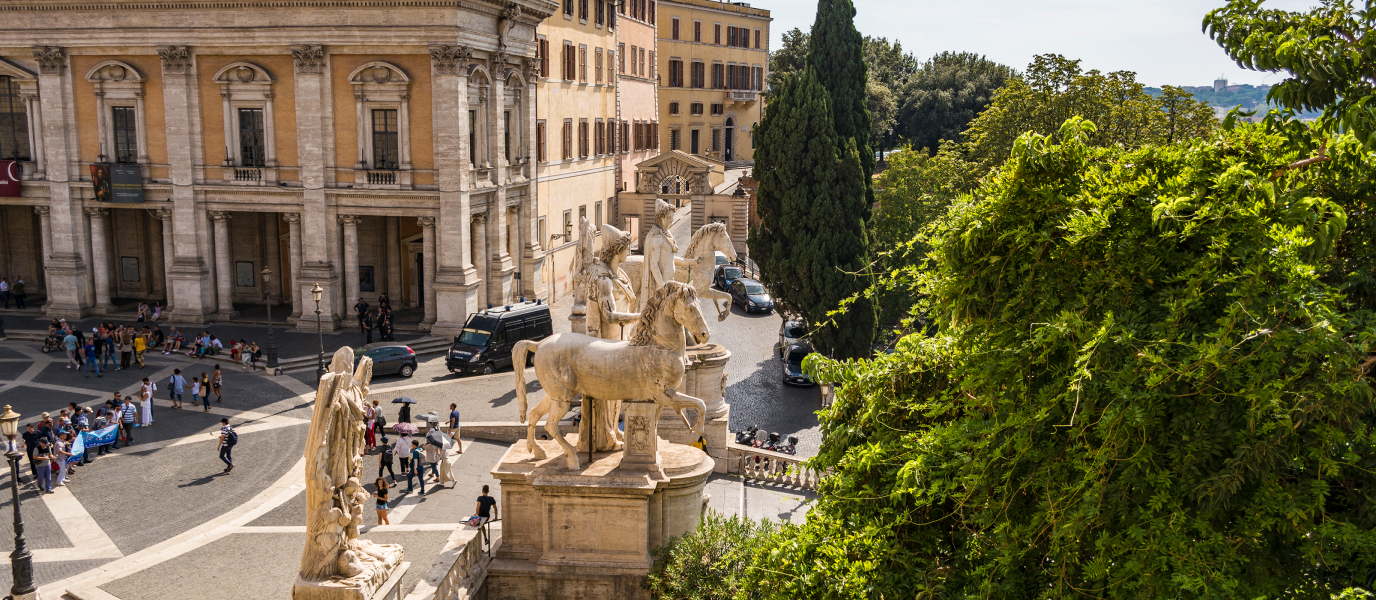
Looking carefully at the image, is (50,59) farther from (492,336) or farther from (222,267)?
(492,336)

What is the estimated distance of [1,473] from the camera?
75.0ft

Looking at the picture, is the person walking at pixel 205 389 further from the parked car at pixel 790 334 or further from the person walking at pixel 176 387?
the parked car at pixel 790 334

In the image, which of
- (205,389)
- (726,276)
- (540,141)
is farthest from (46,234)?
(726,276)

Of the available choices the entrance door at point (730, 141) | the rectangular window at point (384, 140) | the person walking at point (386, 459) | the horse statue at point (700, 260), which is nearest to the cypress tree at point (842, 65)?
the rectangular window at point (384, 140)

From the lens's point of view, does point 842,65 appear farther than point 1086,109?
Yes

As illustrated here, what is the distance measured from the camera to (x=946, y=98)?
249ft

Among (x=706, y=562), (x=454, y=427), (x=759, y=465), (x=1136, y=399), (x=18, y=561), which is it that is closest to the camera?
(x=1136, y=399)

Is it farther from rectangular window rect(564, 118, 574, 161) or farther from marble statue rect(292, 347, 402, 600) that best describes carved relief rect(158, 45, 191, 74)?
marble statue rect(292, 347, 402, 600)

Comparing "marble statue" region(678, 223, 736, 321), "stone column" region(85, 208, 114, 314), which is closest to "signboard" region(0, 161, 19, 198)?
"stone column" region(85, 208, 114, 314)

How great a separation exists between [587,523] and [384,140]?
27301 mm

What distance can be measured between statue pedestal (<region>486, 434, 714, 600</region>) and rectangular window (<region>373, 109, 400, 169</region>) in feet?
85.4

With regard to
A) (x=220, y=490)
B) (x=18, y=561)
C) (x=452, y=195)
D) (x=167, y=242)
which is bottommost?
(x=220, y=490)

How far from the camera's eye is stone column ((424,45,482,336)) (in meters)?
36.2

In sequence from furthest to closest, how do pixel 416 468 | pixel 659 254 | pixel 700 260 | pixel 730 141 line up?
pixel 730 141, pixel 416 468, pixel 700 260, pixel 659 254
